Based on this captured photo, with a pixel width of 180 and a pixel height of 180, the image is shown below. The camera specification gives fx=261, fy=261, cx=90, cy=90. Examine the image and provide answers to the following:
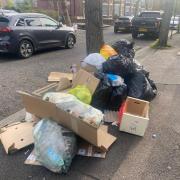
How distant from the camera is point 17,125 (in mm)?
3887

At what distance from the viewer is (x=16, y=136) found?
359 centimetres

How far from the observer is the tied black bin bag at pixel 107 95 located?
4352mm

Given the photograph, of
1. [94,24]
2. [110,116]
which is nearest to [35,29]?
[94,24]

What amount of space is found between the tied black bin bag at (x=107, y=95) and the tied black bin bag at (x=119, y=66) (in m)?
0.27

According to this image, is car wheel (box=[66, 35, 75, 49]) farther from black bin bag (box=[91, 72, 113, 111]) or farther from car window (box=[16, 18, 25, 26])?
black bin bag (box=[91, 72, 113, 111])

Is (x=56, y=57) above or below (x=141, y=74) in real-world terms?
below

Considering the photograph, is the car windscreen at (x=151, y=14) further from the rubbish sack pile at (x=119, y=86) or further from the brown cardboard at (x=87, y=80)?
the brown cardboard at (x=87, y=80)

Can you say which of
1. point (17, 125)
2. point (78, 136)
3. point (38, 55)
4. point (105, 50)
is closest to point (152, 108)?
A: point (105, 50)

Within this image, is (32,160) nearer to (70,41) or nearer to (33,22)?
(33,22)

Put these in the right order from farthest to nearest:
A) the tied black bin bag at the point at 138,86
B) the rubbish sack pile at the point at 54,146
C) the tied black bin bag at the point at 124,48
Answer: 1. the tied black bin bag at the point at 124,48
2. the tied black bin bag at the point at 138,86
3. the rubbish sack pile at the point at 54,146

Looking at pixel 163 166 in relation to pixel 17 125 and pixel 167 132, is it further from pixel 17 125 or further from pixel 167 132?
pixel 17 125

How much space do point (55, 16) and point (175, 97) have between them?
2230cm

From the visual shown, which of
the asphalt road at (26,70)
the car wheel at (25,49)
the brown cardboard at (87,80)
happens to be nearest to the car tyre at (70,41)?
the asphalt road at (26,70)

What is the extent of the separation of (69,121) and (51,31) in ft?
23.9
